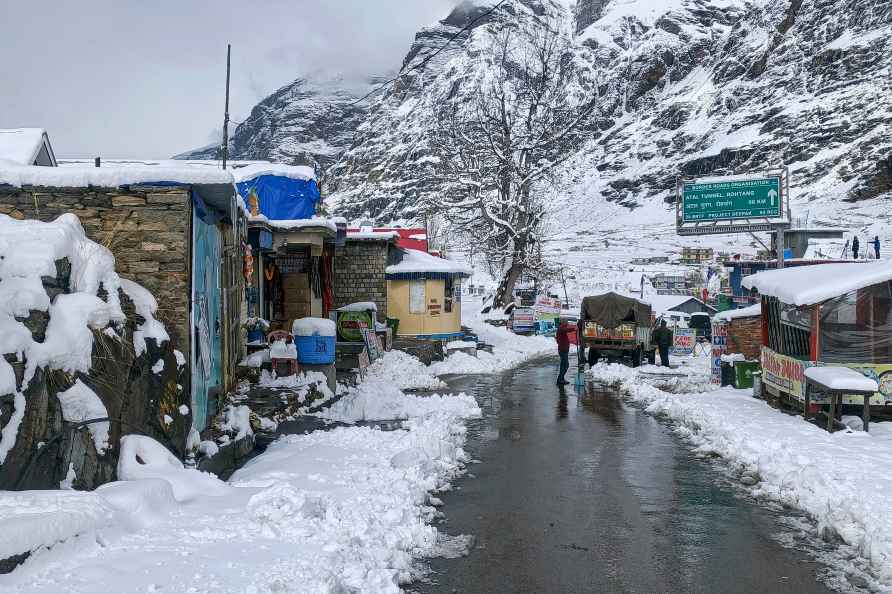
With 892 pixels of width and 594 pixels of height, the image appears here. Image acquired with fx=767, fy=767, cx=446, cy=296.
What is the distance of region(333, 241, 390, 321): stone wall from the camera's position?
26.5 metres

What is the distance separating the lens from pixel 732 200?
2981 centimetres

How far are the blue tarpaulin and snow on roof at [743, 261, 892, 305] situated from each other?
11.1m

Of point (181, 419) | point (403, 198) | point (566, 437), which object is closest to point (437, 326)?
point (566, 437)

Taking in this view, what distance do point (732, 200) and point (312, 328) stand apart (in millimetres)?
21037

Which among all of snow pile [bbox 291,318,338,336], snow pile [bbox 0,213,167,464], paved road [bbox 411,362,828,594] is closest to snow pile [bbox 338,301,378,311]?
snow pile [bbox 291,318,338,336]

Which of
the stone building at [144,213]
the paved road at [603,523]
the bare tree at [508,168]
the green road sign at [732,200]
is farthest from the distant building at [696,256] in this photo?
the stone building at [144,213]

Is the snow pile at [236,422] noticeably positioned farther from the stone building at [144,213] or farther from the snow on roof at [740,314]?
the snow on roof at [740,314]

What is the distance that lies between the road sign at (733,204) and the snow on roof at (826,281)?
14.7 metres

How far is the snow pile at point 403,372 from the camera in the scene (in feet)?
62.0

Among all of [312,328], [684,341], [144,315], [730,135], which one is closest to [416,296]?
[684,341]

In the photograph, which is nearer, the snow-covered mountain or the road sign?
the road sign

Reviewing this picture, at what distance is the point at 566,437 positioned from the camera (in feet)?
40.5

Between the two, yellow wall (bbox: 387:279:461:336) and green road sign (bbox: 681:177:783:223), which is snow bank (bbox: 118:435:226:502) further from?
green road sign (bbox: 681:177:783:223)

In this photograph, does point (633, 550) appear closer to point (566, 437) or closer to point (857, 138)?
point (566, 437)
